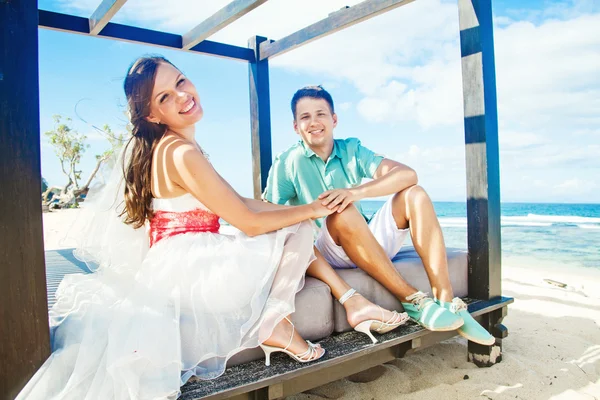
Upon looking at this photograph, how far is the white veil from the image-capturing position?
2107 millimetres

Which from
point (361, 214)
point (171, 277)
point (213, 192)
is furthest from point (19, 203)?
point (361, 214)

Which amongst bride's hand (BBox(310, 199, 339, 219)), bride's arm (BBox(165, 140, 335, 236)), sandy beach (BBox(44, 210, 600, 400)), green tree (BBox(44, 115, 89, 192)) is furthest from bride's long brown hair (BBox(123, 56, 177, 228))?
green tree (BBox(44, 115, 89, 192))

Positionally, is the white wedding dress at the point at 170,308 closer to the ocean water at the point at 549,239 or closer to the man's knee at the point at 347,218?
the man's knee at the point at 347,218

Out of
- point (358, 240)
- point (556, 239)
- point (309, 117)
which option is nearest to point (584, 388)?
point (358, 240)

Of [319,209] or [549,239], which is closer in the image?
[319,209]

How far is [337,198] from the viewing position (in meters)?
2.13

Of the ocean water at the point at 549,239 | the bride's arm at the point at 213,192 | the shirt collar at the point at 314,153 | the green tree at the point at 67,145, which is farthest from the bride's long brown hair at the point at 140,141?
the green tree at the point at 67,145

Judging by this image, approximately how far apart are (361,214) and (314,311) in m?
0.76

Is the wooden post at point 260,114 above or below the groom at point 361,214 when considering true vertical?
above

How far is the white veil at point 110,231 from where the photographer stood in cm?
211

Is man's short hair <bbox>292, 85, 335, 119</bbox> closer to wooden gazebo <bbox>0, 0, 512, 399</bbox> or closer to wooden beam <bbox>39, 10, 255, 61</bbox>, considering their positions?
wooden gazebo <bbox>0, 0, 512, 399</bbox>

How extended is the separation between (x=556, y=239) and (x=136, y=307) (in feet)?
55.5

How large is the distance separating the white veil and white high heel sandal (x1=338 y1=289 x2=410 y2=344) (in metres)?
1.07

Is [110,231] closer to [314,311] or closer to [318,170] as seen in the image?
[314,311]
